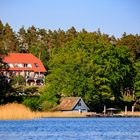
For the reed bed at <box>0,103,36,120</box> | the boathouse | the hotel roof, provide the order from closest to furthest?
the reed bed at <box>0,103,36,120</box> → the boathouse → the hotel roof

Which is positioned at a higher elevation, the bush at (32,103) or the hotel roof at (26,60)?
the hotel roof at (26,60)

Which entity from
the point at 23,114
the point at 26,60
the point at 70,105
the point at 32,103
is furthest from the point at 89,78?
the point at 26,60

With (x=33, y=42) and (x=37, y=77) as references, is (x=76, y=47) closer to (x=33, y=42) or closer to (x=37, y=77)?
(x=37, y=77)

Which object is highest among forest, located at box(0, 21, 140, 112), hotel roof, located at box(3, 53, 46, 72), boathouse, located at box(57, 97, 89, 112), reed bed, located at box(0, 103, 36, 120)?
hotel roof, located at box(3, 53, 46, 72)

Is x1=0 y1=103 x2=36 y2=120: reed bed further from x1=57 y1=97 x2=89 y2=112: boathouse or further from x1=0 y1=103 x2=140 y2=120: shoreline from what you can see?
x1=57 y1=97 x2=89 y2=112: boathouse

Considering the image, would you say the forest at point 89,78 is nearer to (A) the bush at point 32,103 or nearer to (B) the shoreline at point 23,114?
(A) the bush at point 32,103

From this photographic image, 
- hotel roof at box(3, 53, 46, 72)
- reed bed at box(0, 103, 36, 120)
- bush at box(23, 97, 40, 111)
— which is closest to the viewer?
reed bed at box(0, 103, 36, 120)

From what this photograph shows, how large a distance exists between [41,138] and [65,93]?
53.6 m

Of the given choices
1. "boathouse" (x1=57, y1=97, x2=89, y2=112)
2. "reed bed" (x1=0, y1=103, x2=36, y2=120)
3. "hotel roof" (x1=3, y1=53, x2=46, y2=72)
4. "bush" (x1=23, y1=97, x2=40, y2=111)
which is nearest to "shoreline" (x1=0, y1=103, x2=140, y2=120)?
"reed bed" (x1=0, y1=103, x2=36, y2=120)

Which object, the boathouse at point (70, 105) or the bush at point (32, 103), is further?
the boathouse at point (70, 105)

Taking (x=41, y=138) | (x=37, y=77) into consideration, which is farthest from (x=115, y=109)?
(x=41, y=138)

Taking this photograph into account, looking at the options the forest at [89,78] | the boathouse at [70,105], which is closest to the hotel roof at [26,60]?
the forest at [89,78]

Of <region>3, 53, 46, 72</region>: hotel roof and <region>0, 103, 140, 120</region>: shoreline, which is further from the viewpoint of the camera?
<region>3, 53, 46, 72</region>: hotel roof

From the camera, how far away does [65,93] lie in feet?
335
